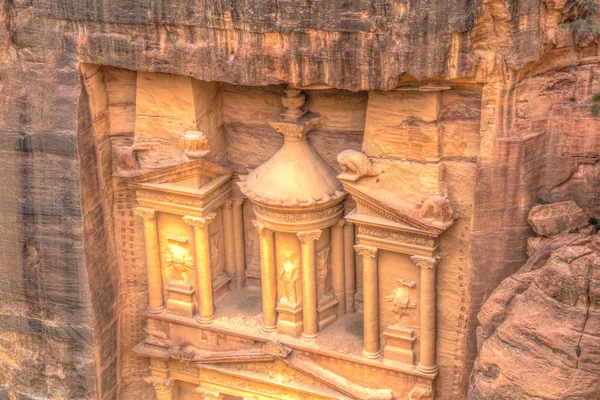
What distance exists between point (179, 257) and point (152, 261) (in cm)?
42

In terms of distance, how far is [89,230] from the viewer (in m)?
16.6

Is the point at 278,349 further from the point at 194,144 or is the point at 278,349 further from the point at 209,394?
Answer: the point at 194,144

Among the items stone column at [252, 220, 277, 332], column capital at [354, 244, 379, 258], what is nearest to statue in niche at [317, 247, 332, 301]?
stone column at [252, 220, 277, 332]

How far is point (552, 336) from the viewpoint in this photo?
13.0 metres

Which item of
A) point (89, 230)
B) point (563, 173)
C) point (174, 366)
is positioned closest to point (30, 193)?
point (89, 230)

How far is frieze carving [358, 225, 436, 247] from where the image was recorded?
15.1 meters

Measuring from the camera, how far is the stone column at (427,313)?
15172 mm

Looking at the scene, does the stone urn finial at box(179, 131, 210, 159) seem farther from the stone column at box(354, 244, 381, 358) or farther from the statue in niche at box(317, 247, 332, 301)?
the stone column at box(354, 244, 381, 358)

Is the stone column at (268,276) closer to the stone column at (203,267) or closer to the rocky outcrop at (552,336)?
the stone column at (203,267)

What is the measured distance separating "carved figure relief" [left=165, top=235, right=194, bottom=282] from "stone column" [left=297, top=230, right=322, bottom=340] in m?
1.89

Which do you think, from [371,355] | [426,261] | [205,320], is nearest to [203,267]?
[205,320]

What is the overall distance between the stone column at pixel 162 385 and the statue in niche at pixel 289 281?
256 centimetres

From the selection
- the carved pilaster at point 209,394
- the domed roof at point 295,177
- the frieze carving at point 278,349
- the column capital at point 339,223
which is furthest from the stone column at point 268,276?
the carved pilaster at point 209,394

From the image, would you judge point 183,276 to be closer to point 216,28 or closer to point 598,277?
point 216,28
